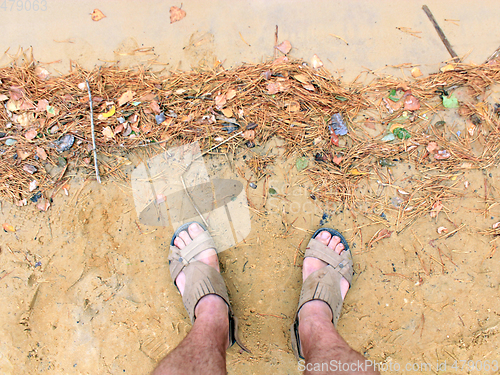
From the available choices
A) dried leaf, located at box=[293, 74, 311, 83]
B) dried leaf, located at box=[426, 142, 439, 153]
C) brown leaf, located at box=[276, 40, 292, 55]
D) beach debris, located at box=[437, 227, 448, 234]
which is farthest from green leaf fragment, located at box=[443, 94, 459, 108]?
brown leaf, located at box=[276, 40, 292, 55]

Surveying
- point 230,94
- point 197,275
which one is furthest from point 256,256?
point 230,94

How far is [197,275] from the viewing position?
217cm

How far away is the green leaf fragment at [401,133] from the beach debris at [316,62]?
28.6 inches

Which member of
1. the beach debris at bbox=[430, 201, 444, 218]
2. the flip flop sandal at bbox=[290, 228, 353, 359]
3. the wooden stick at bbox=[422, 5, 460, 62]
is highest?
the wooden stick at bbox=[422, 5, 460, 62]

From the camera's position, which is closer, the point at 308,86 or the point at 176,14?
the point at 308,86

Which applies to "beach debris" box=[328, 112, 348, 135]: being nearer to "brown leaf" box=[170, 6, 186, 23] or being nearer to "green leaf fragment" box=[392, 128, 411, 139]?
"green leaf fragment" box=[392, 128, 411, 139]

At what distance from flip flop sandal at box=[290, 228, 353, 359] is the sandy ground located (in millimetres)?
94

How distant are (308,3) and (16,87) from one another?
7.41ft

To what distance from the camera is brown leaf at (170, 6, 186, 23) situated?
2.26 metres

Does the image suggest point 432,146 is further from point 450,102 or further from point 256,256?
point 256,256

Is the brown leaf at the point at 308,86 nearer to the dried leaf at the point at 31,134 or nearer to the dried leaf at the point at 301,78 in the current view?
the dried leaf at the point at 301,78

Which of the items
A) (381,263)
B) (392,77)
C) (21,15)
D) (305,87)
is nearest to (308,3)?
(305,87)

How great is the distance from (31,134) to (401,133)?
2.71m

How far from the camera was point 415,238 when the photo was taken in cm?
220
